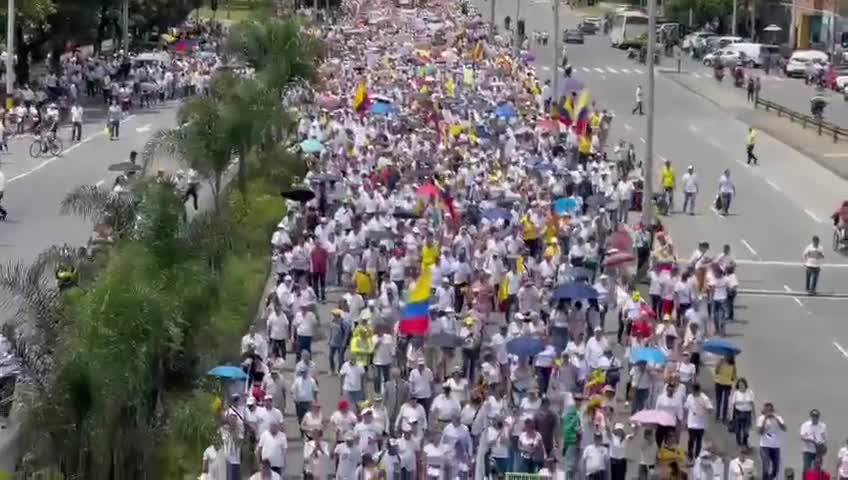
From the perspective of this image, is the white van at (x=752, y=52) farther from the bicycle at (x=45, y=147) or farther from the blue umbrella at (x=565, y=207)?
the blue umbrella at (x=565, y=207)

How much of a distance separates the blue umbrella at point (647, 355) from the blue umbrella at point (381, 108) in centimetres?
2947

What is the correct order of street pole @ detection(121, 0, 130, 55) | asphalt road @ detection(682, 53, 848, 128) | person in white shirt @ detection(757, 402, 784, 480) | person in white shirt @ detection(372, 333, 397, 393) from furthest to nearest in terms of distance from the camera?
street pole @ detection(121, 0, 130, 55) < asphalt road @ detection(682, 53, 848, 128) < person in white shirt @ detection(372, 333, 397, 393) < person in white shirt @ detection(757, 402, 784, 480)

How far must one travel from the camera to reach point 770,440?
71.1ft

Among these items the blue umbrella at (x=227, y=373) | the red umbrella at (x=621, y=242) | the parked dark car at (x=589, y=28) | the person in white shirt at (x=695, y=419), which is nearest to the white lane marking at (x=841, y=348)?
the red umbrella at (x=621, y=242)

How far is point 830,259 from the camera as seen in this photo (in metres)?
37.8

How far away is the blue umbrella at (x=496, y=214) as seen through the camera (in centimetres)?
3356

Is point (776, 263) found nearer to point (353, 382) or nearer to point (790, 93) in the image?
point (353, 382)

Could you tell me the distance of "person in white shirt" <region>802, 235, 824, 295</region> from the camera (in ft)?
110

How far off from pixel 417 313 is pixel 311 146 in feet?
63.8

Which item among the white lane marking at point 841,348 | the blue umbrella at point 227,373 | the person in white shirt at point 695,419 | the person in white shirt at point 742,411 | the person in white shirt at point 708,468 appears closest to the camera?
the person in white shirt at point 708,468

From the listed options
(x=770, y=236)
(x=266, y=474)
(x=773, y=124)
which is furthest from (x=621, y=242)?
(x=773, y=124)

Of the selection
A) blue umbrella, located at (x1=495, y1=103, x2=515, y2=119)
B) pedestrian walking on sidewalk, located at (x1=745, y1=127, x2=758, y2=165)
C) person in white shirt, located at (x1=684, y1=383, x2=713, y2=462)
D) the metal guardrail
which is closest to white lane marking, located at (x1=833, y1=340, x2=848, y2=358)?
person in white shirt, located at (x1=684, y1=383, x2=713, y2=462)

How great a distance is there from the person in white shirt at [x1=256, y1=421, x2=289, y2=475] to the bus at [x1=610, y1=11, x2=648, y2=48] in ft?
264

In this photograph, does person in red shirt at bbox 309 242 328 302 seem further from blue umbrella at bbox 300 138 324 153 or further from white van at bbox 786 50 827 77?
white van at bbox 786 50 827 77
